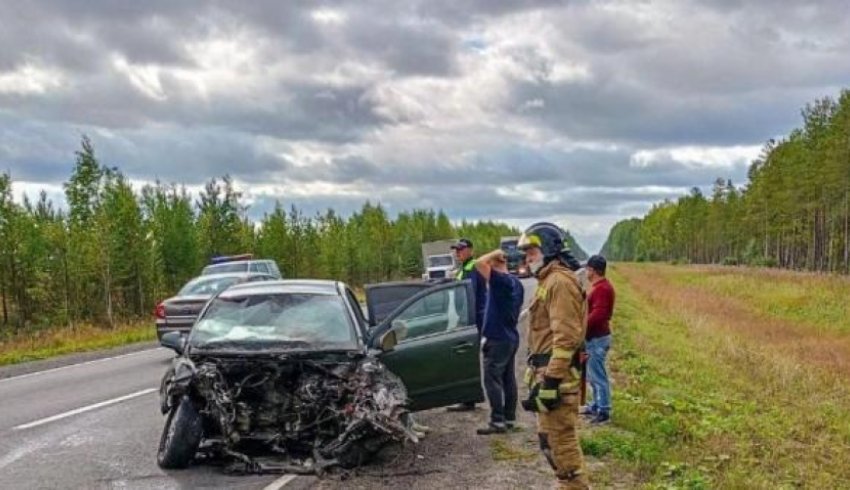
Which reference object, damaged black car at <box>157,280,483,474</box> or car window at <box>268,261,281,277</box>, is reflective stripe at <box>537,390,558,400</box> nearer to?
damaged black car at <box>157,280,483,474</box>

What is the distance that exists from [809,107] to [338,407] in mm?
65893

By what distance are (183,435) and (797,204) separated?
62.7m

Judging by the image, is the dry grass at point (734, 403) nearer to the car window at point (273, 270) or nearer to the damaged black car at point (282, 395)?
the damaged black car at point (282, 395)

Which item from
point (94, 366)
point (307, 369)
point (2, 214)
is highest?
point (2, 214)

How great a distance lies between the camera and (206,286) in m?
17.5

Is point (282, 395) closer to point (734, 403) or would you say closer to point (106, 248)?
point (734, 403)

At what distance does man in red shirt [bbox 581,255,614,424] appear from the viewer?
29.8ft

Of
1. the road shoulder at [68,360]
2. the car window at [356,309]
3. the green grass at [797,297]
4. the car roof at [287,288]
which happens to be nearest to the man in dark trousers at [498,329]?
the car window at [356,309]

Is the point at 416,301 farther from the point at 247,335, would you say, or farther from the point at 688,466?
the point at 688,466

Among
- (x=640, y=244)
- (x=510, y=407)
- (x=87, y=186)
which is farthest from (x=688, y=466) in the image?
(x=640, y=244)

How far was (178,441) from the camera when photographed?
6.94 m

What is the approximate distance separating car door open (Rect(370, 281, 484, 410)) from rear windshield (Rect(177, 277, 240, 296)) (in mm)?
8973

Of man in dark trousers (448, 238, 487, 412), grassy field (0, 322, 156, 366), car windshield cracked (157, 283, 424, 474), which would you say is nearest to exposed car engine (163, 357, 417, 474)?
car windshield cracked (157, 283, 424, 474)

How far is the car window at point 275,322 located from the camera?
752cm
